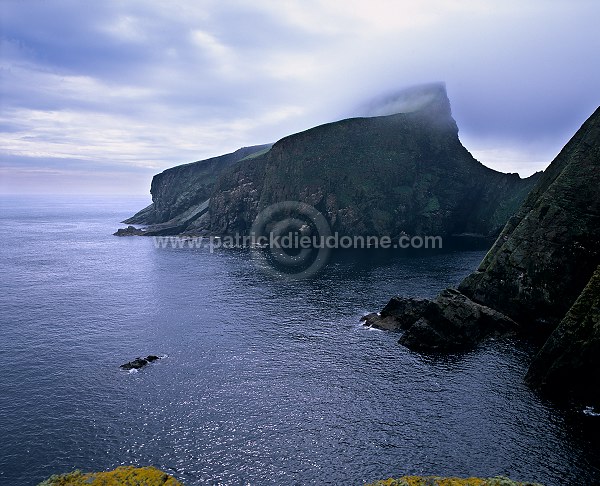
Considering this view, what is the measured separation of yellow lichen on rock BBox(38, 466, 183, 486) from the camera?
1490 inches

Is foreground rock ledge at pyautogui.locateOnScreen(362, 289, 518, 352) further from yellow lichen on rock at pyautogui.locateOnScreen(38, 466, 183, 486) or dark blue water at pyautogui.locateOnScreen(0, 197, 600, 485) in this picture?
yellow lichen on rock at pyautogui.locateOnScreen(38, 466, 183, 486)

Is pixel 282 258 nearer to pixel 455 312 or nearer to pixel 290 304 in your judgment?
pixel 290 304

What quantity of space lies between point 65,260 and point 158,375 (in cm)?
12917

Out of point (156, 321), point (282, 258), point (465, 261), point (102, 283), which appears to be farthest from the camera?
point (282, 258)

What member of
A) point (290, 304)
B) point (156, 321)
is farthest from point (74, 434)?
point (290, 304)

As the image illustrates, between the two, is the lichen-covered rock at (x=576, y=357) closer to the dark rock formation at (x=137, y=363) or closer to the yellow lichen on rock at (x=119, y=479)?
the yellow lichen on rock at (x=119, y=479)

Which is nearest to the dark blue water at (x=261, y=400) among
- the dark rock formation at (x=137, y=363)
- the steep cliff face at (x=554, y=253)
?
the dark rock formation at (x=137, y=363)

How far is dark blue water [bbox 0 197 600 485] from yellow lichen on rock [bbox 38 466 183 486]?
19.8ft

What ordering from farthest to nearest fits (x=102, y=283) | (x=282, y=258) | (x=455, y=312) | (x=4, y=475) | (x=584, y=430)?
(x=282, y=258)
(x=102, y=283)
(x=455, y=312)
(x=584, y=430)
(x=4, y=475)

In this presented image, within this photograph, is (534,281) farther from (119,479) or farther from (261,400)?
(119,479)

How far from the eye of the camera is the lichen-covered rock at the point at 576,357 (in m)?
56.8

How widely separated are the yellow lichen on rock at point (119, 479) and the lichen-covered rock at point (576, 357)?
2043 inches

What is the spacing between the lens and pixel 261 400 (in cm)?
5912

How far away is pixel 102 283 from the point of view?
131m
